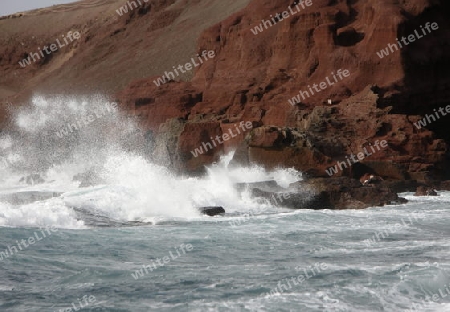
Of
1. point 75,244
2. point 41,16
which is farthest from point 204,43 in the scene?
point 41,16

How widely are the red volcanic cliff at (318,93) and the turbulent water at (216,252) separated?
2.97 meters

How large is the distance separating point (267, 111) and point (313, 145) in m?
9.21

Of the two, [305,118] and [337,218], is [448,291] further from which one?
[305,118]

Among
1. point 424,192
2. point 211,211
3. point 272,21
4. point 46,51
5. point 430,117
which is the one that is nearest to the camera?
Answer: point 211,211

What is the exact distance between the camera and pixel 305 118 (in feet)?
93.1

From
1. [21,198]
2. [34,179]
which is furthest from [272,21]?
[21,198]

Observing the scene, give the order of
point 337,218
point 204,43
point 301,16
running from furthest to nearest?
point 204,43, point 301,16, point 337,218

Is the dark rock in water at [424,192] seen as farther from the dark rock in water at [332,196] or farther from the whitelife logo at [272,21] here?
the whitelife logo at [272,21]

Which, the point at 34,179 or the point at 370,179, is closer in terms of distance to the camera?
the point at 370,179

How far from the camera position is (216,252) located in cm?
1291

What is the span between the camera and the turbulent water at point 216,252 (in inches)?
374

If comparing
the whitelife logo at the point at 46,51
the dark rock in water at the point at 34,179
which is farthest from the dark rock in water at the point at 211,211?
the whitelife logo at the point at 46,51

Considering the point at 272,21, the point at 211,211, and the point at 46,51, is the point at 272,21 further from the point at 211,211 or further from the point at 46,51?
the point at 46,51

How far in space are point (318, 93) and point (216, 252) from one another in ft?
63.5
